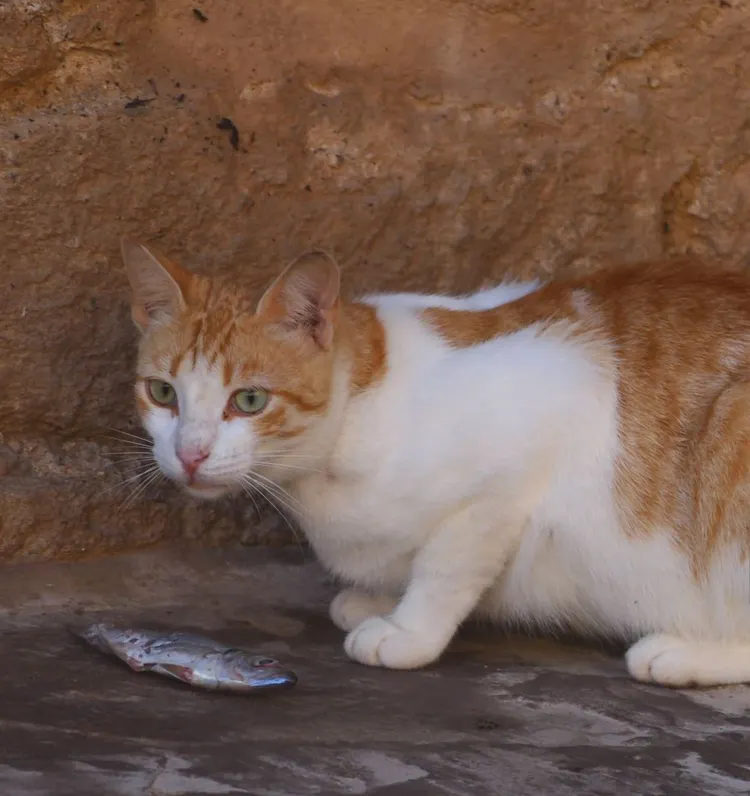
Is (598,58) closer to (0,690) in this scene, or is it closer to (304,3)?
(304,3)

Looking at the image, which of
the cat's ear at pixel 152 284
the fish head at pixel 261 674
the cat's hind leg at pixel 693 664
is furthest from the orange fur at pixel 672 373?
the fish head at pixel 261 674

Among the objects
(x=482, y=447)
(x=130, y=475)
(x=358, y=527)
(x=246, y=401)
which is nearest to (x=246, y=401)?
(x=246, y=401)

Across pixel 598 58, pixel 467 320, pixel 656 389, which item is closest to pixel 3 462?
pixel 467 320

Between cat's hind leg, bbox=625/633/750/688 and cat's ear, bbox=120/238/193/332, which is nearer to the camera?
cat's hind leg, bbox=625/633/750/688

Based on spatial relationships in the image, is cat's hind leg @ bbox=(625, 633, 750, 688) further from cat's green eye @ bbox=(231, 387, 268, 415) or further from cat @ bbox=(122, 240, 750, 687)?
cat's green eye @ bbox=(231, 387, 268, 415)

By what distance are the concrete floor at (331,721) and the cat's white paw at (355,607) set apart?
44 mm

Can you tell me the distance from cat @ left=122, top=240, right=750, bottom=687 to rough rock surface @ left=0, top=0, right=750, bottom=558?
403mm

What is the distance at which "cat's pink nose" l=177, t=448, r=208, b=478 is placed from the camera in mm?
2557

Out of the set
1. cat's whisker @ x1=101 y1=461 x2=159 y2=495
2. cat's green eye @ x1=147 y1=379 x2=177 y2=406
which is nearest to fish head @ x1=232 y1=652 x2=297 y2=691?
cat's green eye @ x1=147 y1=379 x2=177 y2=406

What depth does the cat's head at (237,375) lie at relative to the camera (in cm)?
261

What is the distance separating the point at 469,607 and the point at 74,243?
134cm

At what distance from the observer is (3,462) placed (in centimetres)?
314

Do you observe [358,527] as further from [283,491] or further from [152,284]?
[152,284]

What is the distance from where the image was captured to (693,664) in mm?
2635
